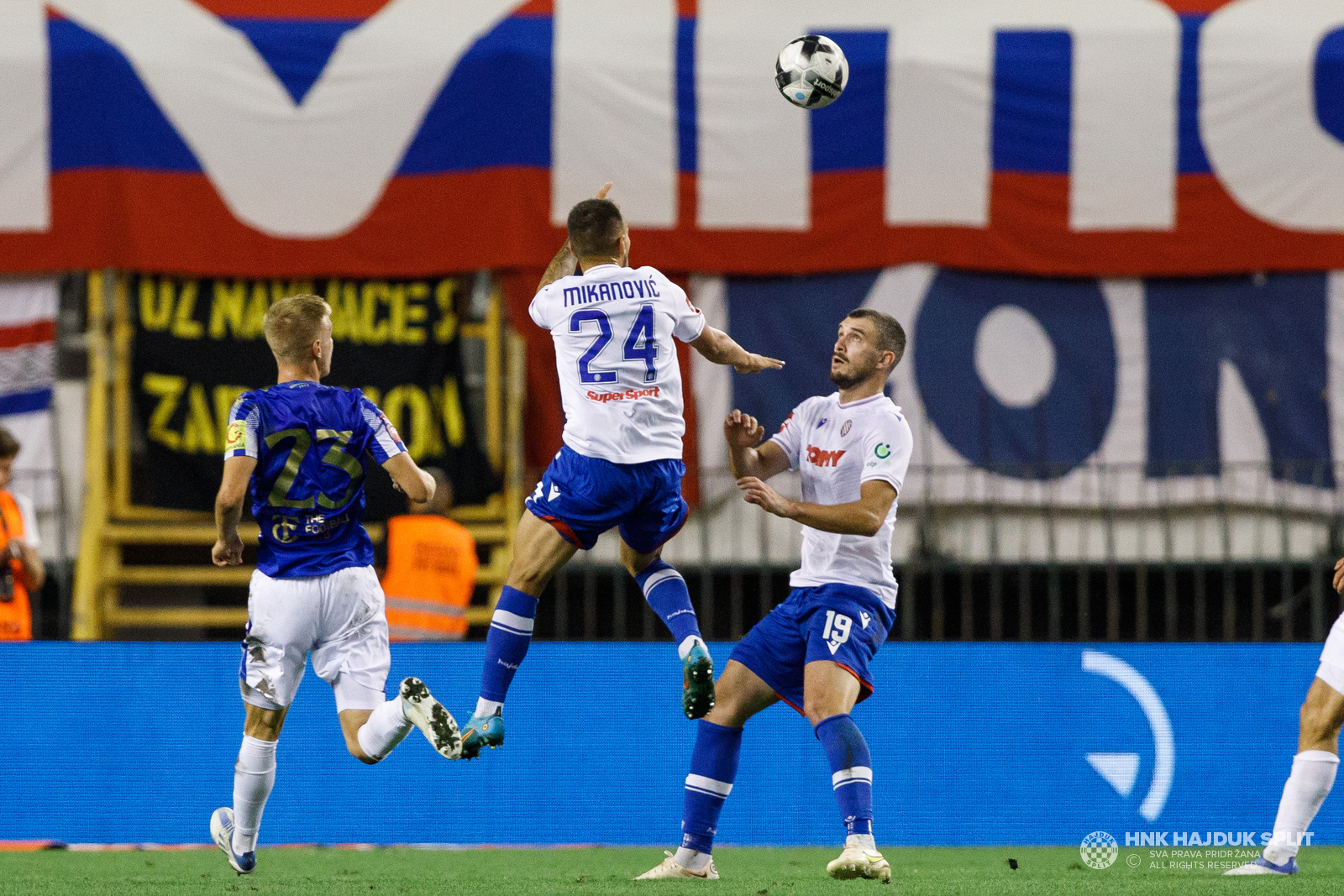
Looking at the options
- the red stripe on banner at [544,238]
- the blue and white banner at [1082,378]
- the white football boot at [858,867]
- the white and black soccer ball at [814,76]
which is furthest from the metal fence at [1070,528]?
the white football boot at [858,867]

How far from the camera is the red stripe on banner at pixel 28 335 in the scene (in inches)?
420

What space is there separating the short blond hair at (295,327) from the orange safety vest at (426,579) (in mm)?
3212

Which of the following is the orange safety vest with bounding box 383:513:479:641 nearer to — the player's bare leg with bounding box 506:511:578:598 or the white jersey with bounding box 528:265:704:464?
the player's bare leg with bounding box 506:511:578:598

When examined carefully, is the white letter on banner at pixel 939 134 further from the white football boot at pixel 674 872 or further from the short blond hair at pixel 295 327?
the white football boot at pixel 674 872

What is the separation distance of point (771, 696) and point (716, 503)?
4579 mm

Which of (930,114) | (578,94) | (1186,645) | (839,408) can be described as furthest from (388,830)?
(930,114)

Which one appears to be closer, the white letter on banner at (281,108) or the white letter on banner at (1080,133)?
the white letter on banner at (281,108)

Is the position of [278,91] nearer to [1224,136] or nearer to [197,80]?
[197,80]

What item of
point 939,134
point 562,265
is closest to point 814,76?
point 562,265

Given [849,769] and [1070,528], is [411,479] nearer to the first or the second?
[849,769]

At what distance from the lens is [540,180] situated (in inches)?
420

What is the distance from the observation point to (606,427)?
18.5ft

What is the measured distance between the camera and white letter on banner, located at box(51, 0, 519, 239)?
1062 centimetres

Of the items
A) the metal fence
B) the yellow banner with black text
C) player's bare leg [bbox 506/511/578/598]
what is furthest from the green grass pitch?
the yellow banner with black text
